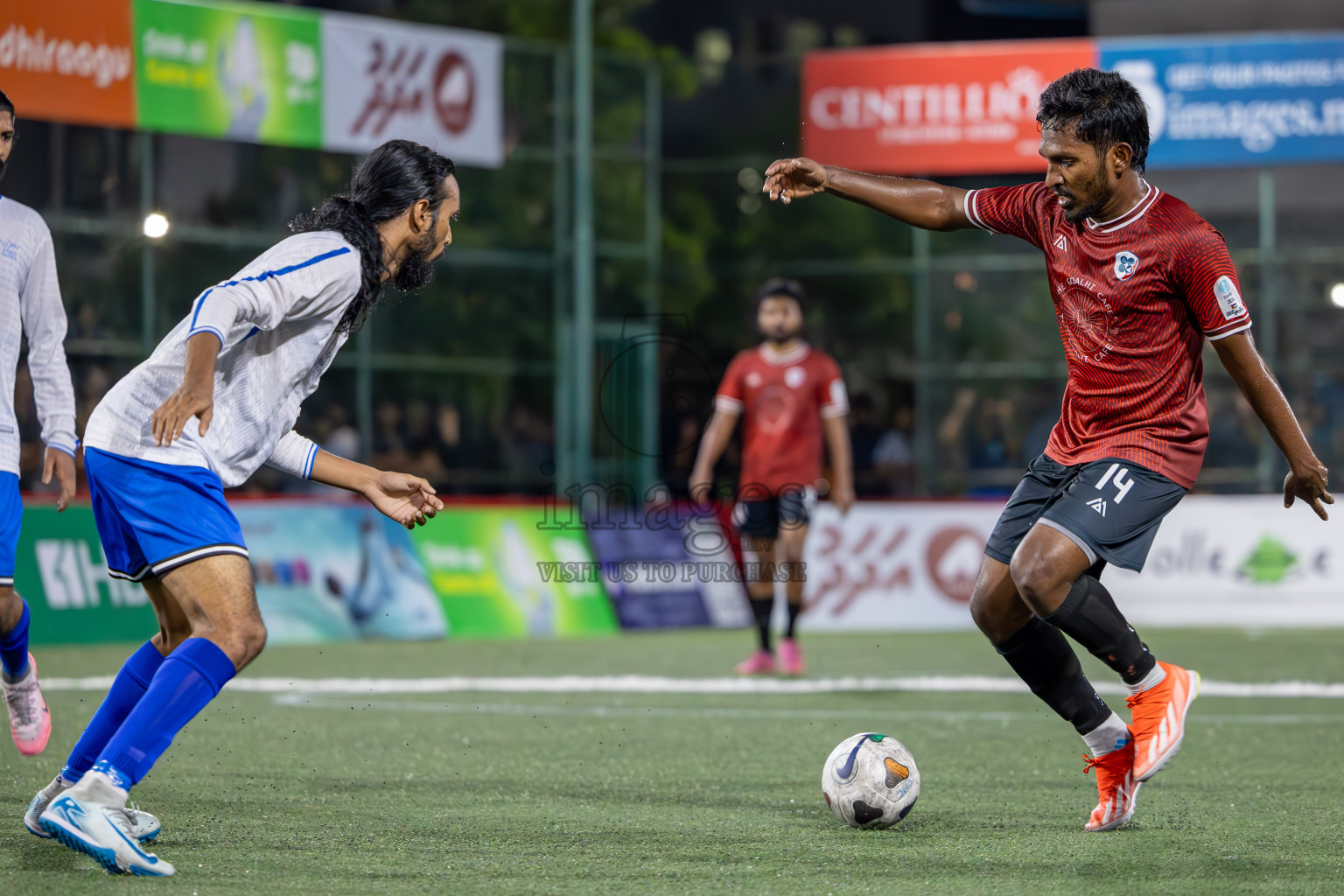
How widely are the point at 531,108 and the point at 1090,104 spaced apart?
17941 millimetres

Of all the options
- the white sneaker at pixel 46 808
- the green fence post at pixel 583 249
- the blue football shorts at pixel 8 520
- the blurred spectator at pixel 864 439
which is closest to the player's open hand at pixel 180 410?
the white sneaker at pixel 46 808

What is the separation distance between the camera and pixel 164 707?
15.0 feet

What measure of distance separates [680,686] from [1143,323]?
5587 millimetres

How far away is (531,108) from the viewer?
2264 cm

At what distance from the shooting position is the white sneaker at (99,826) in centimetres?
438

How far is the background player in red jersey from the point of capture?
11117 mm

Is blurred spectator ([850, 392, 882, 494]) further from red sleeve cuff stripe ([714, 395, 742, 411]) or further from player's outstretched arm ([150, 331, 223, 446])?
player's outstretched arm ([150, 331, 223, 446])

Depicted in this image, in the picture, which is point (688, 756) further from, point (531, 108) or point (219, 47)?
point (531, 108)

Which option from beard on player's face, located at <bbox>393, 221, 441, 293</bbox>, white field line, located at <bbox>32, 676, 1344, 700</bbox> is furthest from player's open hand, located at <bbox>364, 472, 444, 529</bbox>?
white field line, located at <bbox>32, 676, 1344, 700</bbox>

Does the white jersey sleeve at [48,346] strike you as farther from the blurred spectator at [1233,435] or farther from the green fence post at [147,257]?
the blurred spectator at [1233,435]

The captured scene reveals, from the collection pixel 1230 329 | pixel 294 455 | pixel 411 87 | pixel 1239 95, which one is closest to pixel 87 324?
pixel 411 87

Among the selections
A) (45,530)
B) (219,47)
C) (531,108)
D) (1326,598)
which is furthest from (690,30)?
(45,530)

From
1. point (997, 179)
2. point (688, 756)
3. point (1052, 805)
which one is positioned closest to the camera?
point (1052, 805)

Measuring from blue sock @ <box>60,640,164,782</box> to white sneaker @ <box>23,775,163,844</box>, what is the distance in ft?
0.24
